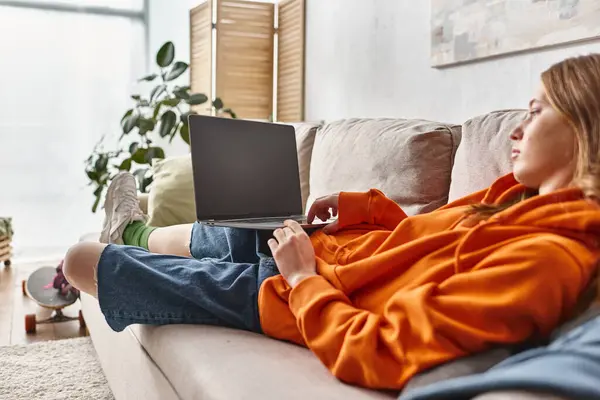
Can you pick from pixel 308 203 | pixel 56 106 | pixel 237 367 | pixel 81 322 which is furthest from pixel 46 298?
pixel 56 106

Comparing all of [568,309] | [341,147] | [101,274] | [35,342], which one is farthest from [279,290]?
[35,342]

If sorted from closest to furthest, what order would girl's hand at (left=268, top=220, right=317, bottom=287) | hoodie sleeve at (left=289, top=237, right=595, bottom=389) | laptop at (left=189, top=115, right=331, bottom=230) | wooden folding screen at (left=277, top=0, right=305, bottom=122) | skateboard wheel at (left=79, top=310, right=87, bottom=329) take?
1. hoodie sleeve at (left=289, top=237, right=595, bottom=389)
2. girl's hand at (left=268, top=220, right=317, bottom=287)
3. laptop at (left=189, top=115, right=331, bottom=230)
4. skateboard wheel at (left=79, top=310, right=87, bottom=329)
5. wooden folding screen at (left=277, top=0, right=305, bottom=122)

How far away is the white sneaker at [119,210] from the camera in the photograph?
2.12 meters

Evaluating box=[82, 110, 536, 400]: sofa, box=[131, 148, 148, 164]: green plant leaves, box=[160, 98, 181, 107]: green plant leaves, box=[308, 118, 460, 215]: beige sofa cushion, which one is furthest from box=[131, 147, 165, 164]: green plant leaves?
box=[308, 118, 460, 215]: beige sofa cushion

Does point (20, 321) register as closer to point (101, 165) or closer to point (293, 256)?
point (101, 165)

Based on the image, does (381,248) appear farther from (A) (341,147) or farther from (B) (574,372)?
(A) (341,147)

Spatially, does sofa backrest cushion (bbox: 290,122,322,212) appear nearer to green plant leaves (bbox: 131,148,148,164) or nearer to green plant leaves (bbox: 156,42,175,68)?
green plant leaves (bbox: 131,148,148,164)

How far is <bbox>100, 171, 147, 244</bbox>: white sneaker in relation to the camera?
2117mm

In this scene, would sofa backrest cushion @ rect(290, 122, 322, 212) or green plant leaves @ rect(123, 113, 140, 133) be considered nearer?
sofa backrest cushion @ rect(290, 122, 322, 212)

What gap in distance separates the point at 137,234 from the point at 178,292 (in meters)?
0.94

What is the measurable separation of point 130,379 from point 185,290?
1.30 feet

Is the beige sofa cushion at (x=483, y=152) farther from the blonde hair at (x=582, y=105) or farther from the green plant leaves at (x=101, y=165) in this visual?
the green plant leaves at (x=101, y=165)

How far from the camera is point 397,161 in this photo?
1836 millimetres

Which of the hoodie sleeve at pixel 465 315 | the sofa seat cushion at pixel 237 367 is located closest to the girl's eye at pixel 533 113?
the hoodie sleeve at pixel 465 315
